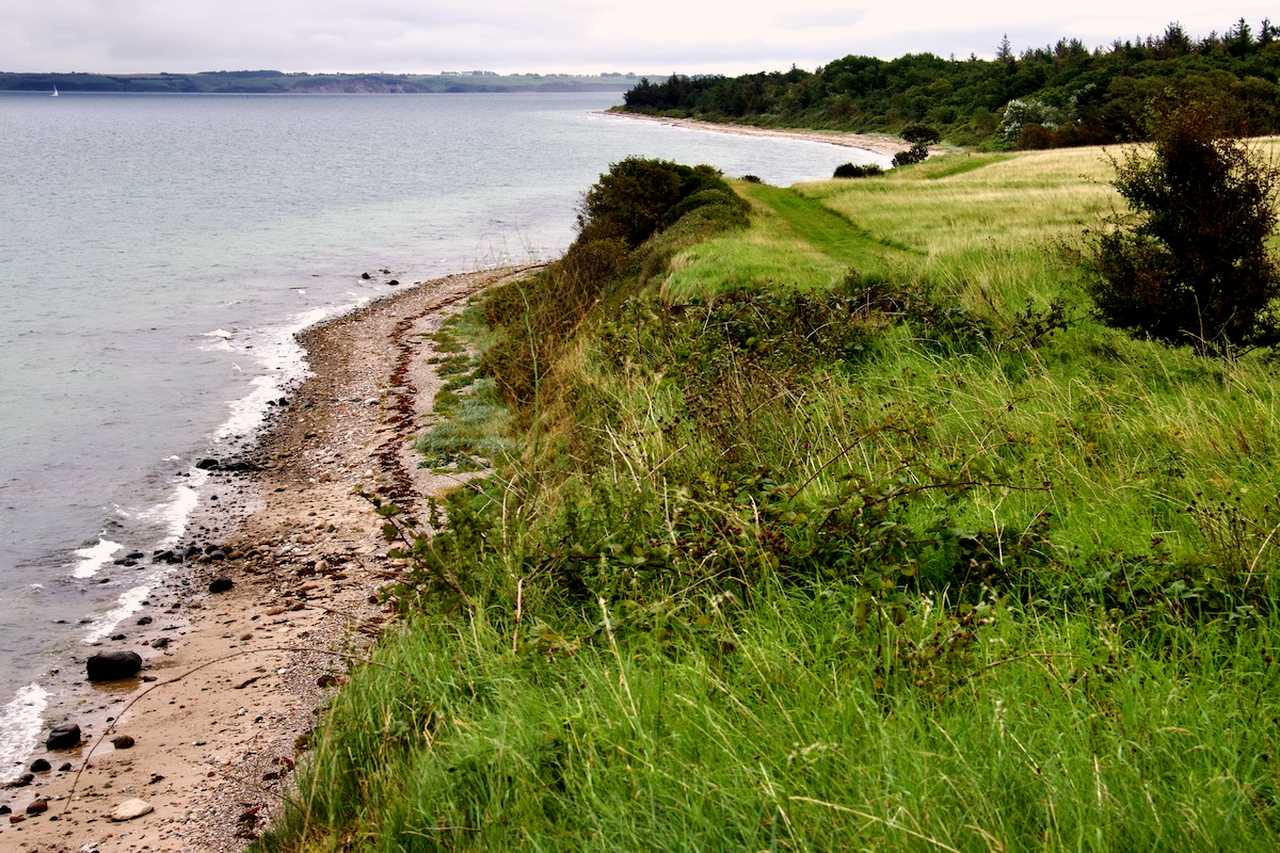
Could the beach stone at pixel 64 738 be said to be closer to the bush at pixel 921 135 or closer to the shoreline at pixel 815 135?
the bush at pixel 921 135

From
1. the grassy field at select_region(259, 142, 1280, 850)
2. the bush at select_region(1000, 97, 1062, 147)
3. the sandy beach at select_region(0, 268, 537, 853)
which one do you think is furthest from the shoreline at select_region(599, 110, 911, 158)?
the grassy field at select_region(259, 142, 1280, 850)

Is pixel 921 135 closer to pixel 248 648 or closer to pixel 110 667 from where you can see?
pixel 248 648

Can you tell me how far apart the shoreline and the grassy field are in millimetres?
74631

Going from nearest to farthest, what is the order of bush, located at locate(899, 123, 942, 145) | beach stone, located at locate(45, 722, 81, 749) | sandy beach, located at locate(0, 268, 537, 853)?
sandy beach, located at locate(0, 268, 537, 853) < beach stone, located at locate(45, 722, 81, 749) < bush, located at locate(899, 123, 942, 145)

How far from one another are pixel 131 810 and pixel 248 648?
2.81 meters

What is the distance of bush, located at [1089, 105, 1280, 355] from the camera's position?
1077cm

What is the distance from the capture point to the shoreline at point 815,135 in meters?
87.8

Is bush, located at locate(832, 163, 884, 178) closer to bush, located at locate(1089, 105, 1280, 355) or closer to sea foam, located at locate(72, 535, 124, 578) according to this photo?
bush, located at locate(1089, 105, 1280, 355)

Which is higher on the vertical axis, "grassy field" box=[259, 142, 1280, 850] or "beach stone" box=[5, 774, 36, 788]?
"grassy field" box=[259, 142, 1280, 850]

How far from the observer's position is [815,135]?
Answer: 361 feet

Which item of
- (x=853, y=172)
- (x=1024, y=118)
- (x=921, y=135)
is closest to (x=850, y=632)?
(x=853, y=172)

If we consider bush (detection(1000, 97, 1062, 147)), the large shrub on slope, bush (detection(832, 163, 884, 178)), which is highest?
bush (detection(1000, 97, 1062, 147))

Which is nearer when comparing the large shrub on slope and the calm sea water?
the calm sea water

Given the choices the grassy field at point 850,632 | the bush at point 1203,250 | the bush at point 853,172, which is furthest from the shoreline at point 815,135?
the grassy field at point 850,632
